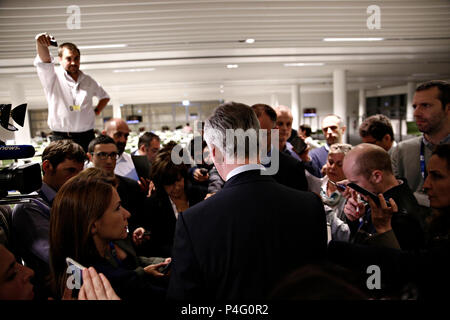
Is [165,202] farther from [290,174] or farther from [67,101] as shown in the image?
[67,101]

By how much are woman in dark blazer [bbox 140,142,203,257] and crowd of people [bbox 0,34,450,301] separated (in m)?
0.01

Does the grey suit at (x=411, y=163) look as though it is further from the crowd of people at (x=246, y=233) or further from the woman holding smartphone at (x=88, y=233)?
the woman holding smartphone at (x=88, y=233)

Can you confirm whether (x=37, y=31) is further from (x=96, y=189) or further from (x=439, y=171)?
(x=439, y=171)

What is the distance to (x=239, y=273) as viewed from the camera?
98 cm

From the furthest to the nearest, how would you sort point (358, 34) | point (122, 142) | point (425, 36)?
point (425, 36) < point (358, 34) < point (122, 142)

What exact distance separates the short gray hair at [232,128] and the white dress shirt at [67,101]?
2176 mm

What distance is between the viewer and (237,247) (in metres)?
0.98

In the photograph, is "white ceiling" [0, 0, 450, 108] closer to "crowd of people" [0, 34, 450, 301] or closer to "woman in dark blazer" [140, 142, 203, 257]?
"woman in dark blazer" [140, 142, 203, 257]

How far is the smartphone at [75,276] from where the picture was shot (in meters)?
1.14

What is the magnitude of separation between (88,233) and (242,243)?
0.69 m

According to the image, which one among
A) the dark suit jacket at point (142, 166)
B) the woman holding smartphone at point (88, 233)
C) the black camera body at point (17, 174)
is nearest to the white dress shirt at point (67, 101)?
the dark suit jacket at point (142, 166)

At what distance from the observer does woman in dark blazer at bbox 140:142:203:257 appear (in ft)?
7.14
